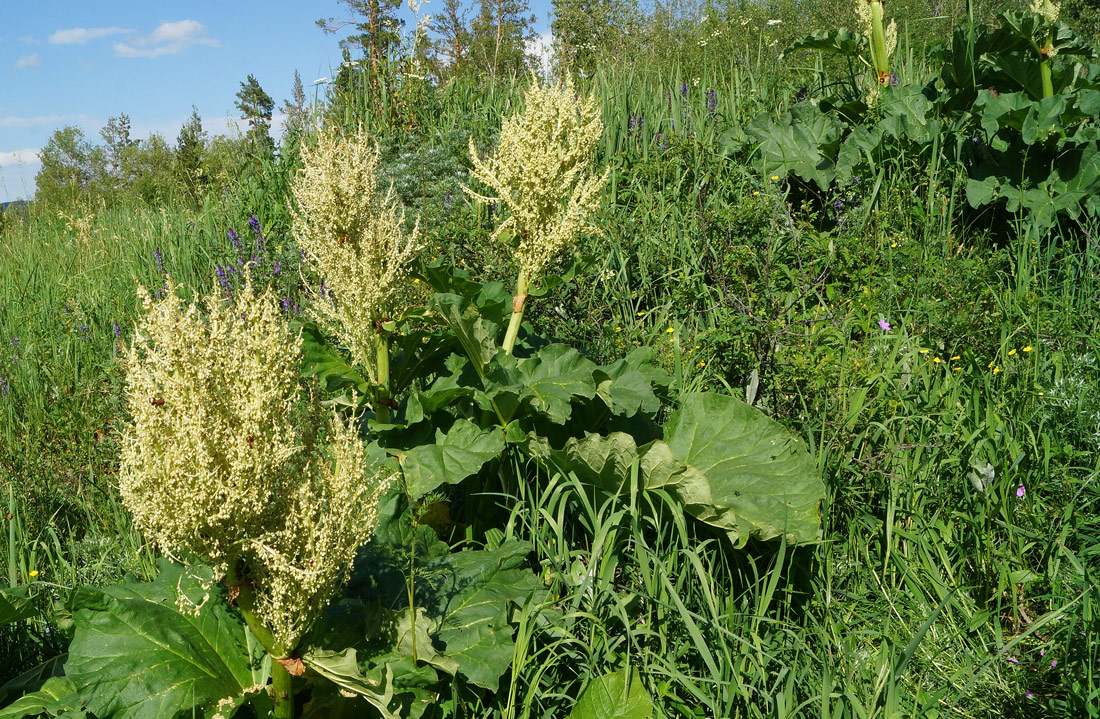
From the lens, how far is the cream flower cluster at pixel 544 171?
2936 millimetres

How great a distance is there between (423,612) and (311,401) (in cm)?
72

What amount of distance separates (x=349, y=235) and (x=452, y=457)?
0.84 meters

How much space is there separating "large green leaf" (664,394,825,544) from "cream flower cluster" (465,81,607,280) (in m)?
0.87

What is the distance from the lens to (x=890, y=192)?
4805 millimetres

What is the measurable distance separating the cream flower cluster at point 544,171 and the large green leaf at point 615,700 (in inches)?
59.3

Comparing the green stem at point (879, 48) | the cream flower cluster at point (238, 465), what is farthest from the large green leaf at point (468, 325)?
the green stem at point (879, 48)

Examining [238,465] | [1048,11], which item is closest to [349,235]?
[238,465]

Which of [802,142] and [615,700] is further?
[802,142]

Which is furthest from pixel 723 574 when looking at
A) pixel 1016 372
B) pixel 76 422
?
pixel 76 422

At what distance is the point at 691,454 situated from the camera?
3162mm

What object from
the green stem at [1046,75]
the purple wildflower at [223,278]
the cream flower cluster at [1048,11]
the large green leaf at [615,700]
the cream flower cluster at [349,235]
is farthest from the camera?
the purple wildflower at [223,278]

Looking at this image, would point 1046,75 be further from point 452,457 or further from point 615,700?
point 615,700

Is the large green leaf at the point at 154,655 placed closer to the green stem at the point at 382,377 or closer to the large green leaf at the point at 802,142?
the green stem at the point at 382,377

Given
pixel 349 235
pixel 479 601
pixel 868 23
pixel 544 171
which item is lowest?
pixel 479 601
